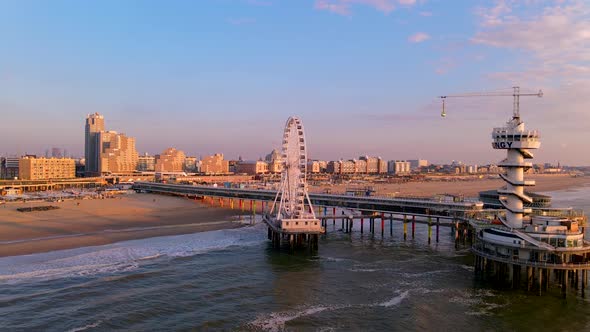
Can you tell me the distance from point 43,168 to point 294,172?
156533 millimetres

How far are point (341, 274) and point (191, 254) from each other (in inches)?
698

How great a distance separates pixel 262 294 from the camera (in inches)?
1485

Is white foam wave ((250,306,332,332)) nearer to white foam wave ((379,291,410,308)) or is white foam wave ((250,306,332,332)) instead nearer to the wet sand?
white foam wave ((379,291,410,308))

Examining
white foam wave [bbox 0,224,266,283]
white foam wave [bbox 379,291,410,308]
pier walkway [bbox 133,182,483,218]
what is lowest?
white foam wave [bbox 379,291,410,308]

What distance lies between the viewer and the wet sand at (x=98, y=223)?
5853cm

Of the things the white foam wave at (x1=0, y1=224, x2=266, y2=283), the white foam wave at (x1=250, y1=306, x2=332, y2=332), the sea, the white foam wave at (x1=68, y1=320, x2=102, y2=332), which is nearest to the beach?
the white foam wave at (x1=0, y1=224, x2=266, y2=283)

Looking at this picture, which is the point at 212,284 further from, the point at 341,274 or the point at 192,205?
the point at 192,205

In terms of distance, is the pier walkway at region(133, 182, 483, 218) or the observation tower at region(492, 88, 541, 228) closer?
the observation tower at region(492, 88, 541, 228)

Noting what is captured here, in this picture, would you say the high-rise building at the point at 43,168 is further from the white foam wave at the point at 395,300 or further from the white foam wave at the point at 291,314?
the white foam wave at the point at 395,300

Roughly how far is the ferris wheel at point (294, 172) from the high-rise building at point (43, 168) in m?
146

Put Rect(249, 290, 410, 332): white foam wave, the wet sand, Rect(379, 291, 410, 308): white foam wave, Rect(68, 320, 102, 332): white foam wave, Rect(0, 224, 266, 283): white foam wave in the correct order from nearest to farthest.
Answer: Rect(68, 320, 102, 332): white foam wave → Rect(249, 290, 410, 332): white foam wave → Rect(379, 291, 410, 308): white foam wave → Rect(0, 224, 266, 283): white foam wave → the wet sand

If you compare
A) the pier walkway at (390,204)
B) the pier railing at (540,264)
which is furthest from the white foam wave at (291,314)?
the pier walkway at (390,204)

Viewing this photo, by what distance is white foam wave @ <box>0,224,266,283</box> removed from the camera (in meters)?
42.8

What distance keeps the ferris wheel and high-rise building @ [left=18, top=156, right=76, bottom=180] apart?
14551 cm
